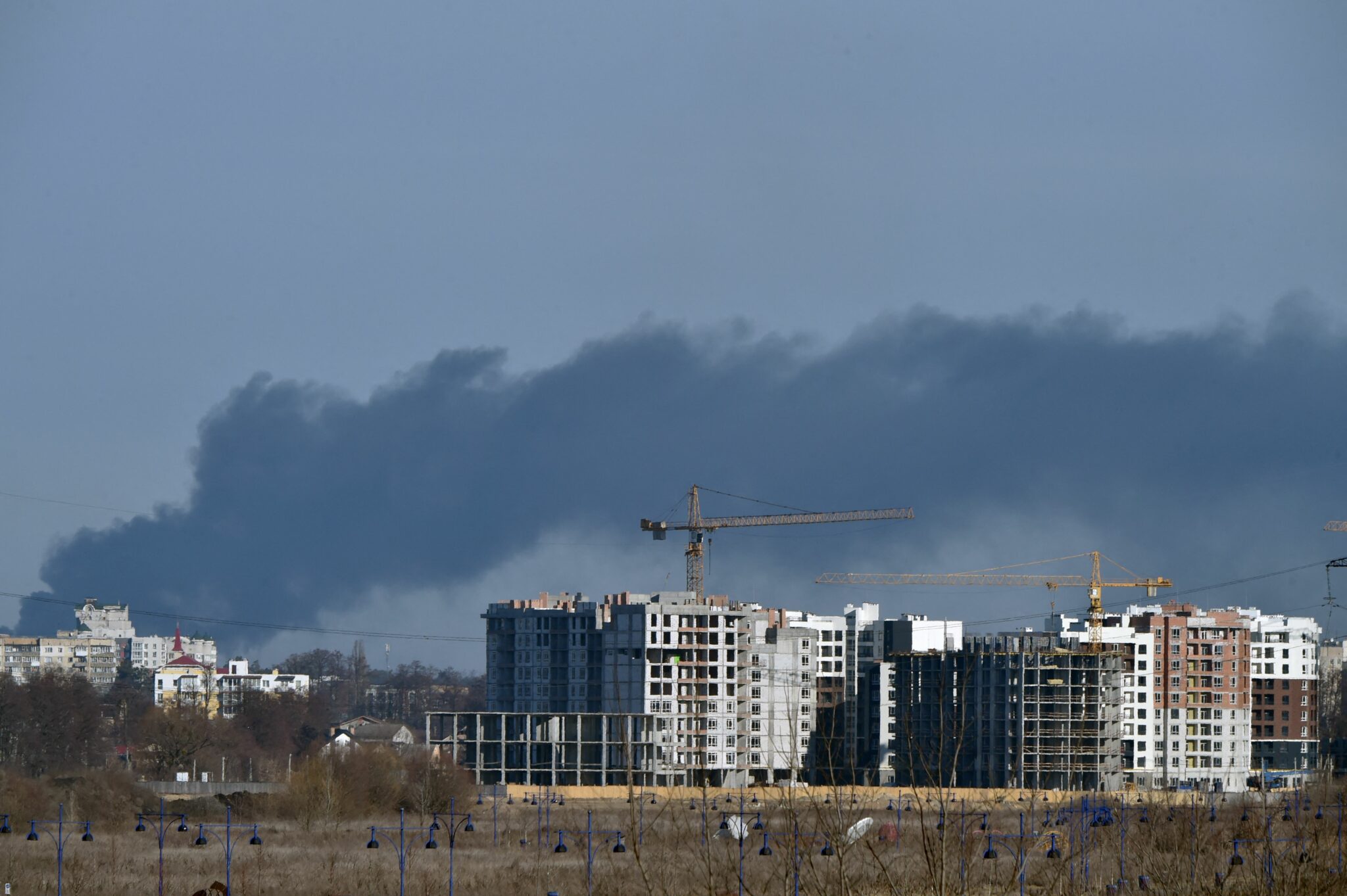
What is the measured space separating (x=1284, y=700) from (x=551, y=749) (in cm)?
6931

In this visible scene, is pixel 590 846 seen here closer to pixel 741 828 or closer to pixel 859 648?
pixel 741 828

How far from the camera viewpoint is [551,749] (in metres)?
131

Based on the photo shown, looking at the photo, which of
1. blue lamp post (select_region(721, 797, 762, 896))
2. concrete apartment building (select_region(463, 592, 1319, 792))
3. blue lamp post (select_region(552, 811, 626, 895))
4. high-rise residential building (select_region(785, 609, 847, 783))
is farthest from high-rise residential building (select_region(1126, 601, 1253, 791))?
blue lamp post (select_region(552, 811, 626, 895))

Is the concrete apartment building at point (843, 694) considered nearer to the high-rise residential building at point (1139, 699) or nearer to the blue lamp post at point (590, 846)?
the high-rise residential building at point (1139, 699)

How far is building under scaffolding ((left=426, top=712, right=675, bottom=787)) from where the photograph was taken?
423 ft

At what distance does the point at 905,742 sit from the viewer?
127500 mm

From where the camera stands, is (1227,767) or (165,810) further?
(1227,767)

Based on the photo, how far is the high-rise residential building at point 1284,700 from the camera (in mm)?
159250

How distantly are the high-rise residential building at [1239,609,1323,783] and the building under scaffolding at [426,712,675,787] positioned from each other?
182ft

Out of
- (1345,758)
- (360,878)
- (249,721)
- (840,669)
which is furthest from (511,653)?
(360,878)

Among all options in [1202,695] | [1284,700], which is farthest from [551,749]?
[1284,700]

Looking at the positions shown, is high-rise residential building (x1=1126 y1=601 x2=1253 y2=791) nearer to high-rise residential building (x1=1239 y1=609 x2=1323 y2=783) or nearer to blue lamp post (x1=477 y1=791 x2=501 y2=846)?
high-rise residential building (x1=1239 y1=609 x2=1323 y2=783)

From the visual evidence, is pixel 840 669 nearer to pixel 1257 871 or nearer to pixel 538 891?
pixel 538 891

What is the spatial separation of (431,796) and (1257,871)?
65.1 metres
